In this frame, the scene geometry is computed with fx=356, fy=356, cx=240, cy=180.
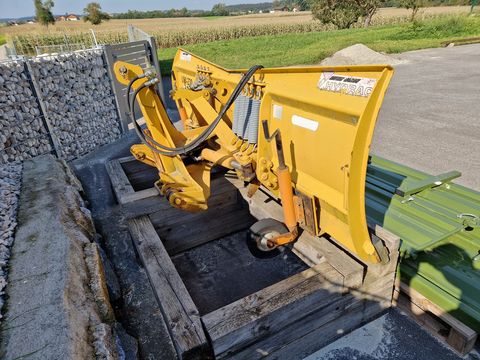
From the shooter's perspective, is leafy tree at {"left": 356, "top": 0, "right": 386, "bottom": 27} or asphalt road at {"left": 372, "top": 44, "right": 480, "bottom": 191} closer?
asphalt road at {"left": 372, "top": 44, "right": 480, "bottom": 191}

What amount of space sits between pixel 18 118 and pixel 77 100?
1417 mm

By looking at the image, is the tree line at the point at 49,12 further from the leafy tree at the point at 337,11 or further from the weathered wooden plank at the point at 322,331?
the weathered wooden plank at the point at 322,331

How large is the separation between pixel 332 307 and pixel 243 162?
4.34 feet

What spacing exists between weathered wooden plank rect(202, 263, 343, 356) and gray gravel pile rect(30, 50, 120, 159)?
537cm

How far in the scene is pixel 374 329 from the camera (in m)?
2.70

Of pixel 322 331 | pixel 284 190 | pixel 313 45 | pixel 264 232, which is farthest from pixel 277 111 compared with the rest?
pixel 313 45

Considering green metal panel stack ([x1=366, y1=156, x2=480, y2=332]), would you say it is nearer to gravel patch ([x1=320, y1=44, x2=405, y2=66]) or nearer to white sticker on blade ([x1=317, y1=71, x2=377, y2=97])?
white sticker on blade ([x1=317, y1=71, x2=377, y2=97])

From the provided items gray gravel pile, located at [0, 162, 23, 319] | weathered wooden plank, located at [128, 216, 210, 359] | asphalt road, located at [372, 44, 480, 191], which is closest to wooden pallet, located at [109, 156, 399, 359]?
weathered wooden plank, located at [128, 216, 210, 359]

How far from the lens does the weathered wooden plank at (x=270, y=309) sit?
2041 mm

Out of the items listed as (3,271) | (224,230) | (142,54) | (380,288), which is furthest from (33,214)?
(142,54)

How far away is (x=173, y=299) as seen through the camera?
2.28 meters

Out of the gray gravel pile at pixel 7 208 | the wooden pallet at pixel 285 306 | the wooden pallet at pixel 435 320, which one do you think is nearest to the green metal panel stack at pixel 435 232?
the wooden pallet at pixel 435 320

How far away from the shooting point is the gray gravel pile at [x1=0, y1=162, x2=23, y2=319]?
8.10ft

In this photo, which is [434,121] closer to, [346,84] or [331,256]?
[331,256]
